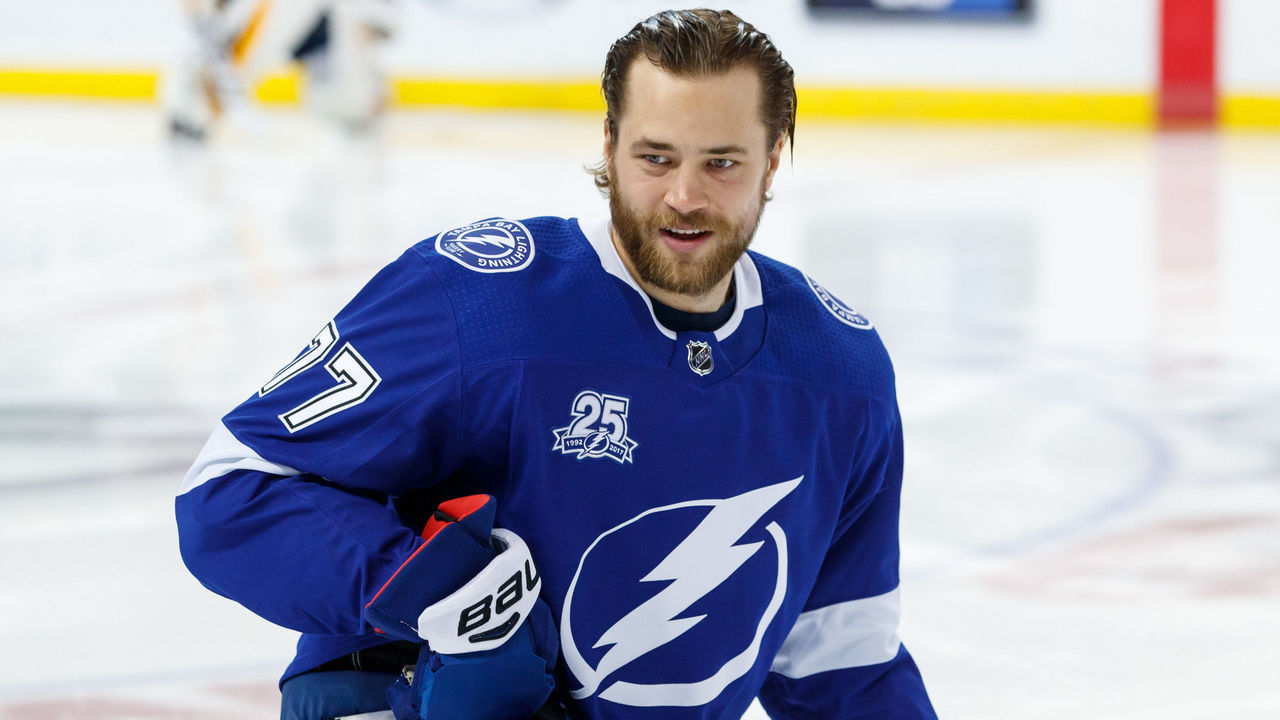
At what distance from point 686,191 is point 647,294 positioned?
11 cm

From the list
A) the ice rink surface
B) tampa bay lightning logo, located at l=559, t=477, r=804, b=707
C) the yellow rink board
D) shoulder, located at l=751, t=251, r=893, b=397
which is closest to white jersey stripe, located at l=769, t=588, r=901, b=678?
tampa bay lightning logo, located at l=559, t=477, r=804, b=707

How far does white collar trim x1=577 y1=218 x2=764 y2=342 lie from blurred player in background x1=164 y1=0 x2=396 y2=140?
353 inches

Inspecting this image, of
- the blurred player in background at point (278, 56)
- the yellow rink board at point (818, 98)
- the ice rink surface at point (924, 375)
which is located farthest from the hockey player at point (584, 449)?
the yellow rink board at point (818, 98)

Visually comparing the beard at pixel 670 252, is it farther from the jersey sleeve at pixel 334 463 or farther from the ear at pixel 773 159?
the jersey sleeve at pixel 334 463

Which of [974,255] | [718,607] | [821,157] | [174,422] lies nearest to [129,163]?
[821,157]

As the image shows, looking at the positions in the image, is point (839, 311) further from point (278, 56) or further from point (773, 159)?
point (278, 56)

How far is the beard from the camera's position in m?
1.50

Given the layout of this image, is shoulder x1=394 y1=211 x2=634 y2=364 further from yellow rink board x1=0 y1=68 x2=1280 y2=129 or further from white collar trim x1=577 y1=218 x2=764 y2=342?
yellow rink board x1=0 y1=68 x2=1280 y2=129

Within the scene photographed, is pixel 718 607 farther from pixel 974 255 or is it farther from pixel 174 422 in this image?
pixel 974 255

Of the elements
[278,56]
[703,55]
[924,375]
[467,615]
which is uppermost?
[278,56]

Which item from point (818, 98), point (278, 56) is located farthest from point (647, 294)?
point (818, 98)

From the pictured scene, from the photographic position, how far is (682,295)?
1.54 metres

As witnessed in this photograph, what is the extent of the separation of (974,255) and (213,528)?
5.35 m

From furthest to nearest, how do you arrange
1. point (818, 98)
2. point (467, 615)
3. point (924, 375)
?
point (818, 98) → point (924, 375) → point (467, 615)
